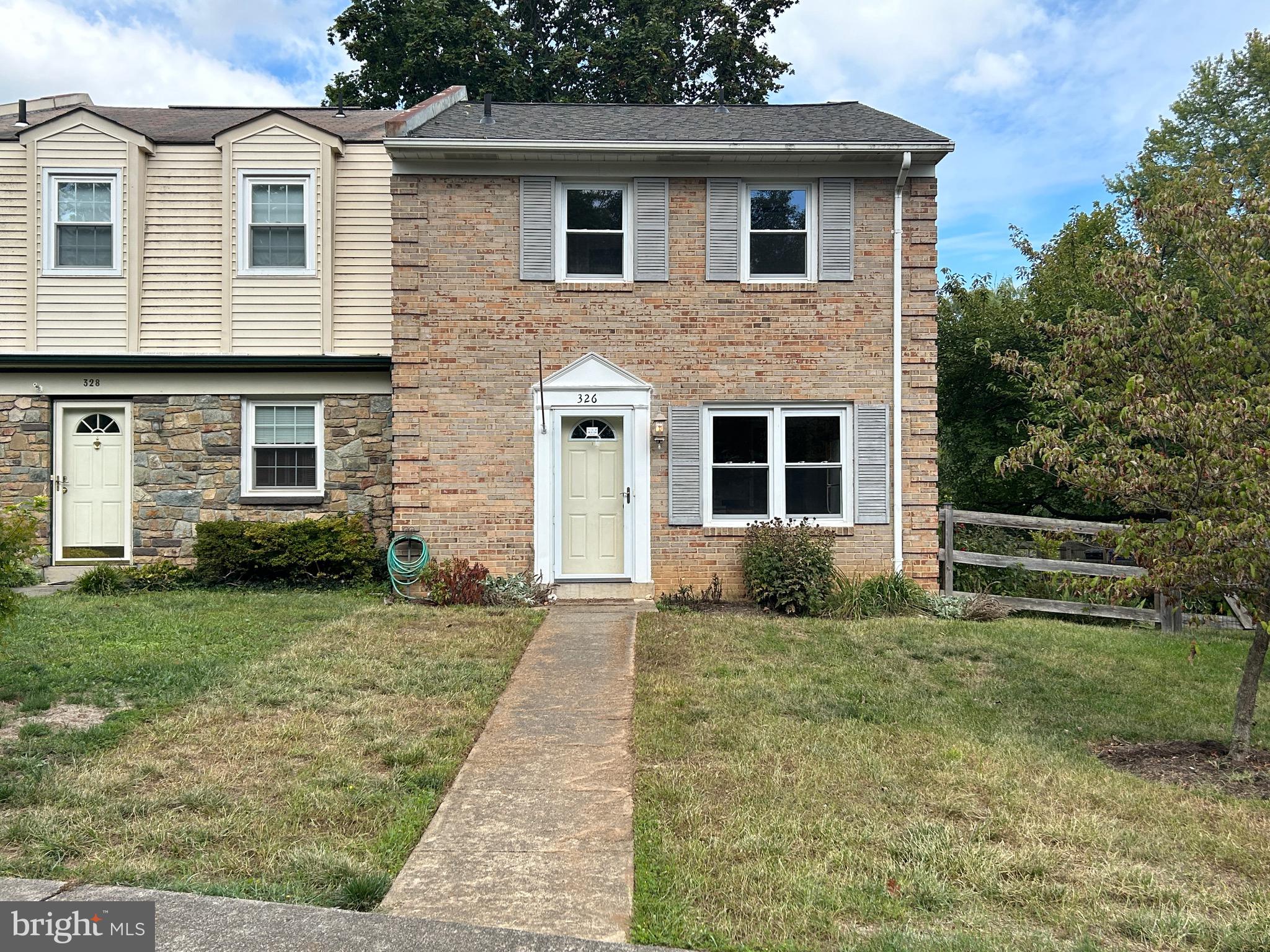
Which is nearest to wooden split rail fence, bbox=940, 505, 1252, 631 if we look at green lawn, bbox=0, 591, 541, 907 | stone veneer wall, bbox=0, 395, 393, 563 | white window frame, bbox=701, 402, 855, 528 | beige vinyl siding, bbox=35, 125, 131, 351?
white window frame, bbox=701, 402, 855, 528

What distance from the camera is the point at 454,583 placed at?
1097cm

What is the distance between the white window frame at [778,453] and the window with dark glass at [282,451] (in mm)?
5601

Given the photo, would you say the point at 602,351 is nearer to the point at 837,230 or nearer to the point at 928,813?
the point at 837,230

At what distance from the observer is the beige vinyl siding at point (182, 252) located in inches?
508

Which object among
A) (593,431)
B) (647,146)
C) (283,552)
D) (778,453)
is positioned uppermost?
(647,146)

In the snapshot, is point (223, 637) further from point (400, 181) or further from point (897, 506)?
point (897, 506)

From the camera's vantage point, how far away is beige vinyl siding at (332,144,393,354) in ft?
42.7

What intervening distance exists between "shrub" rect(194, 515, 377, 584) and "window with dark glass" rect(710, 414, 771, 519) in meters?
4.80

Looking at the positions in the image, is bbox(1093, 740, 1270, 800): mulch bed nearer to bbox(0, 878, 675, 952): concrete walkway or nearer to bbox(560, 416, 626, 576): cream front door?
bbox(0, 878, 675, 952): concrete walkway

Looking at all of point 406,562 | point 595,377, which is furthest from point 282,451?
point 595,377

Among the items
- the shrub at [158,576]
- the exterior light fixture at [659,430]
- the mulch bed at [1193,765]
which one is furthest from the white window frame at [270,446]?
the mulch bed at [1193,765]

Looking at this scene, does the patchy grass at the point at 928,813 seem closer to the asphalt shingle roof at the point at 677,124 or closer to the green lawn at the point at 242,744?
the green lawn at the point at 242,744

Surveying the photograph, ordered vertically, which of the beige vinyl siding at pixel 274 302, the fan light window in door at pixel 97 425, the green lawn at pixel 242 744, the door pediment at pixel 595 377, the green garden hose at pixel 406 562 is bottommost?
the green lawn at pixel 242 744

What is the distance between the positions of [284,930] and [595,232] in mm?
9565
